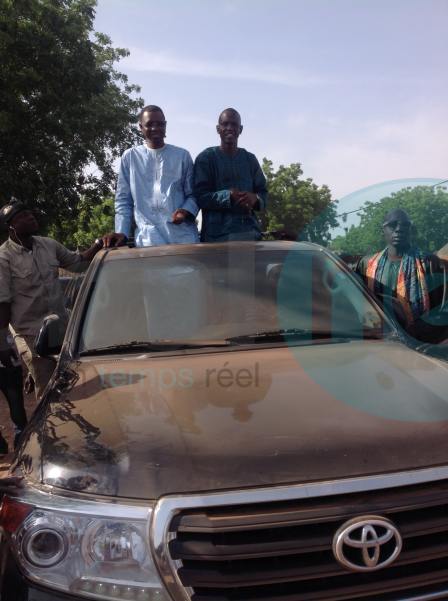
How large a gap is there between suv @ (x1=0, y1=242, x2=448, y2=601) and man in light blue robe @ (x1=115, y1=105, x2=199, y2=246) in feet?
7.34

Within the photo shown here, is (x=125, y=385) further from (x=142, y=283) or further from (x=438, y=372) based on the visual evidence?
(x=438, y=372)

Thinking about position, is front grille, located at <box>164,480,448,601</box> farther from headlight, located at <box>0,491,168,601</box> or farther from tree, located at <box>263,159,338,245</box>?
tree, located at <box>263,159,338,245</box>

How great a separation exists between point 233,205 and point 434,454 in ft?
9.86

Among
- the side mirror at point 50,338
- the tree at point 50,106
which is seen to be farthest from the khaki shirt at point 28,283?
the tree at point 50,106

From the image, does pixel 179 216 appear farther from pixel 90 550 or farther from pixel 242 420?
pixel 90 550

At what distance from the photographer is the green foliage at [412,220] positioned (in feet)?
9.08

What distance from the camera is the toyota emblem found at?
5.08 ft

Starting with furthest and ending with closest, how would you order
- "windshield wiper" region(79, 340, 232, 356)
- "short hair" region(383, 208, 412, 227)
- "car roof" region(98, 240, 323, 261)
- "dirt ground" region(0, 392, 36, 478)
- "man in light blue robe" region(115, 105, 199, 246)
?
"dirt ground" region(0, 392, 36, 478), "man in light blue robe" region(115, 105, 199, 246), "car roof" region(98, 240, 323, 261), "short hair" region(383, 208, 412, 227), "windshield wiper" region(79, 340, 232, 356)

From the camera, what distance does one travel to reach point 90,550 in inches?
63.0

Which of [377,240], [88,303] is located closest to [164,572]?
[88,303]

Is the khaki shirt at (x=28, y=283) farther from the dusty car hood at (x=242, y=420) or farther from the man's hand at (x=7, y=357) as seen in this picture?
the dusty car hood at (x=242, y=420)

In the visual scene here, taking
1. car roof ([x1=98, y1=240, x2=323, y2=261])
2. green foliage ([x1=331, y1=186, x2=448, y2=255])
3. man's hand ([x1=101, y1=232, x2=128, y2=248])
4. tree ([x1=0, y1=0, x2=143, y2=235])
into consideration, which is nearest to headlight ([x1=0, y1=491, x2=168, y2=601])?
car roof ([x1=98, y1=240, x2=323, y2=261])

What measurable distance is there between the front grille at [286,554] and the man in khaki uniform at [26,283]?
3212mm

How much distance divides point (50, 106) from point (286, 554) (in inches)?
549
